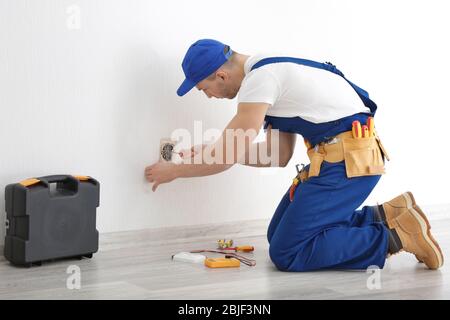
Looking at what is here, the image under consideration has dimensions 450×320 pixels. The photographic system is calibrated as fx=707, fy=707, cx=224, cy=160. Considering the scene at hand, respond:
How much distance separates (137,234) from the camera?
2514 millimetres

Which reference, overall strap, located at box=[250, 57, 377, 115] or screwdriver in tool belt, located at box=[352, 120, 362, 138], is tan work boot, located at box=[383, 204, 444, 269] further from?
overall strap, located at box=[250, 57, 377, 115]

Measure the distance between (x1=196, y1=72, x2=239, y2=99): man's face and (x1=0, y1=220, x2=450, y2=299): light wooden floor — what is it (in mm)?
565

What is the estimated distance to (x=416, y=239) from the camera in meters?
2.17

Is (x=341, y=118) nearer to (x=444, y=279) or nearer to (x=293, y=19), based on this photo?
(x=444, y=279)

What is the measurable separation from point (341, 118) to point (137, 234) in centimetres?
83

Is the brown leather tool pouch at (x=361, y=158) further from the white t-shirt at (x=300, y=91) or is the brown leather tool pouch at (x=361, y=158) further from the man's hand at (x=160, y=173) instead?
the man's hand at (x=160, y=173)

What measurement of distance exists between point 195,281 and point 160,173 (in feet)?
1.79

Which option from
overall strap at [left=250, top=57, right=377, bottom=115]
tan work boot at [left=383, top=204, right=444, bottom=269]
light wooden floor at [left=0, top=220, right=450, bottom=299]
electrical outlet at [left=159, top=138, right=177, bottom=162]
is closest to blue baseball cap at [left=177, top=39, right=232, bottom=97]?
overall strap at [left=250, top=57, right=377, bottom=115]

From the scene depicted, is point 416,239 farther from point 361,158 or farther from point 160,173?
point 160,173

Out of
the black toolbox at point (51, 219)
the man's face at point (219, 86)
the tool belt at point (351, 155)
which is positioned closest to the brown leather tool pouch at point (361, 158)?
the tool belt at point (351, 155)

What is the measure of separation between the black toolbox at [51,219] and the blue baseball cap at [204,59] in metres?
0.48

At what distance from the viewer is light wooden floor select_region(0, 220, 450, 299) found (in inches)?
72.7

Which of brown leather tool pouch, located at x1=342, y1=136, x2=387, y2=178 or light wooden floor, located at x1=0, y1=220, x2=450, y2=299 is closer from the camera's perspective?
light wooden floor, located at x1=0, y1=220, x2=450, y2=299

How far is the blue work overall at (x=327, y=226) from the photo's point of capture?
7.04 ft
